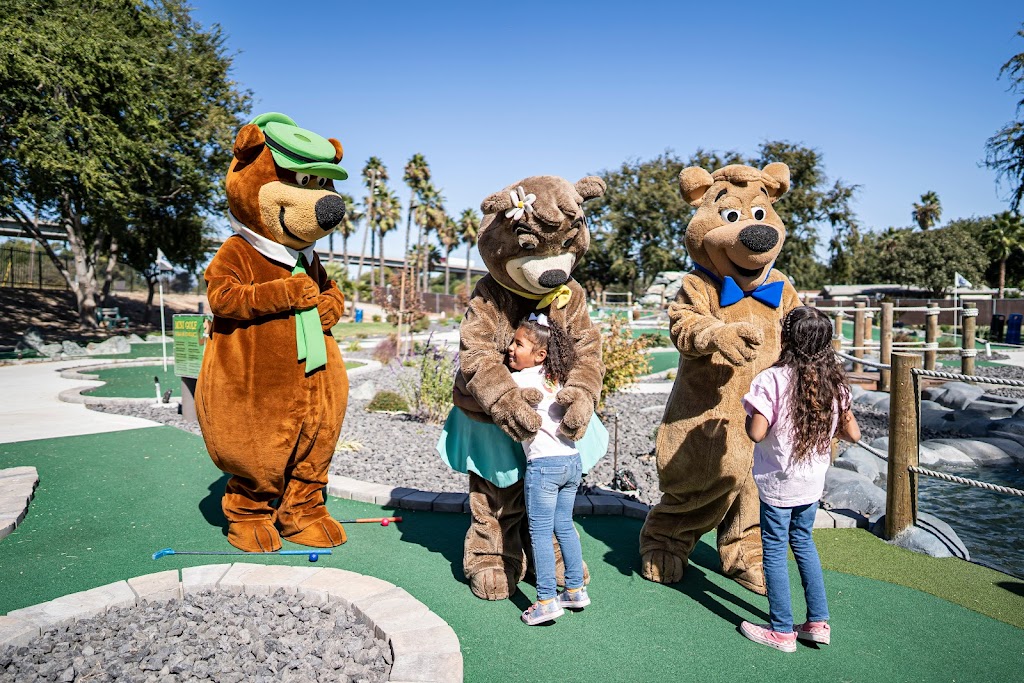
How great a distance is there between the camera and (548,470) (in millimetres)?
3123

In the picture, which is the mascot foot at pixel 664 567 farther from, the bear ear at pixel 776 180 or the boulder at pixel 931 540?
the bear ear at pixel 776 180

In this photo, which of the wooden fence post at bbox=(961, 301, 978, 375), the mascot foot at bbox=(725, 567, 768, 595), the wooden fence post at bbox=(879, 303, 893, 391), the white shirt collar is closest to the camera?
the mascot foot at bbox=(725, 567, 768, 595)

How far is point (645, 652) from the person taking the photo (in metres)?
3.00

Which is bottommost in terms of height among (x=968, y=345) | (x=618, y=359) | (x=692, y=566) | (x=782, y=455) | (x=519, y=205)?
(x=692, y=566)

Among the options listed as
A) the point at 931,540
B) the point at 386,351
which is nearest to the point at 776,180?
the point at 931,540

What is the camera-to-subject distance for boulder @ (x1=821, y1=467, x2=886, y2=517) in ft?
16.2

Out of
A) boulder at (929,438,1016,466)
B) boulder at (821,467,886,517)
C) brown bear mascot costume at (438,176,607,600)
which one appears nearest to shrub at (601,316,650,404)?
boulder at (821,467,886,517)

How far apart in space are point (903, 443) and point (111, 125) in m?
18.6

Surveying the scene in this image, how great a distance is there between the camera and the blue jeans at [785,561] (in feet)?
9.71

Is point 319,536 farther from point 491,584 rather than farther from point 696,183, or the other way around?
point 696,183

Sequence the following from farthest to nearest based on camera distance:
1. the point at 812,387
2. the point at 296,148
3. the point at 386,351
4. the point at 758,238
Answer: the point at 386,351 < the point at 296,148 < the point at 758,238 < the point at 812,387

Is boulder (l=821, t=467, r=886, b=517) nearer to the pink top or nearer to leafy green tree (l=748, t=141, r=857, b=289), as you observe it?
the pink top

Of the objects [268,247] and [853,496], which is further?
[853,496]

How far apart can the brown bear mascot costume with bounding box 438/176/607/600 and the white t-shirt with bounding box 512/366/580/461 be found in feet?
0.18
